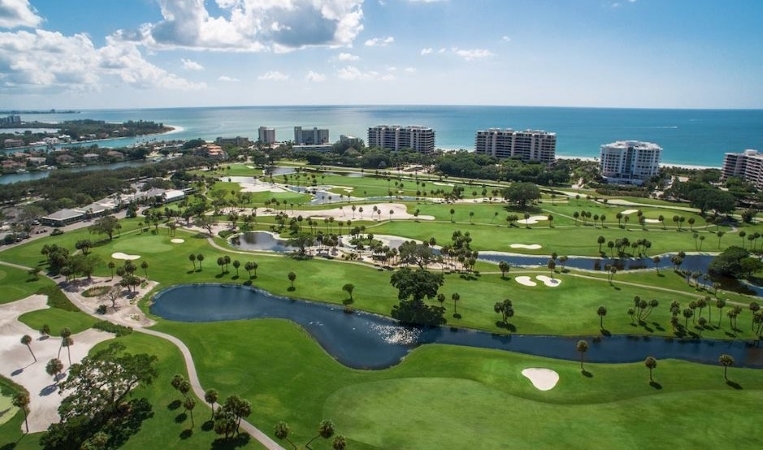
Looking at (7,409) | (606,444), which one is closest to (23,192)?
(7,409)

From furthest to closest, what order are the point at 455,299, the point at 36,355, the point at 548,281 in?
the point at 548,281 < the point at 455,299 < the point at 36,355

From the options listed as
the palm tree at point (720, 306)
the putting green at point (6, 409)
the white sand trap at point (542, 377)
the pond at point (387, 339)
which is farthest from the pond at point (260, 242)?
the palm tree at point (720, 306)

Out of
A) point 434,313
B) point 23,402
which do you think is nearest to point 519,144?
point 434,313

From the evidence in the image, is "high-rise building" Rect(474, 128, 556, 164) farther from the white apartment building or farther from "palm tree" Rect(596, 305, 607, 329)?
"palm tree" Rect(596, 305, 607, 329)

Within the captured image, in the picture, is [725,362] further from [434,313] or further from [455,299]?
[434,313]

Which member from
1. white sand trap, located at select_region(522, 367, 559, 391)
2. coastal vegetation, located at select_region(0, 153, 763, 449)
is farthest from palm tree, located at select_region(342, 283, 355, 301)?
white sand trap, located at select_region(522, 367, 559, 391)
